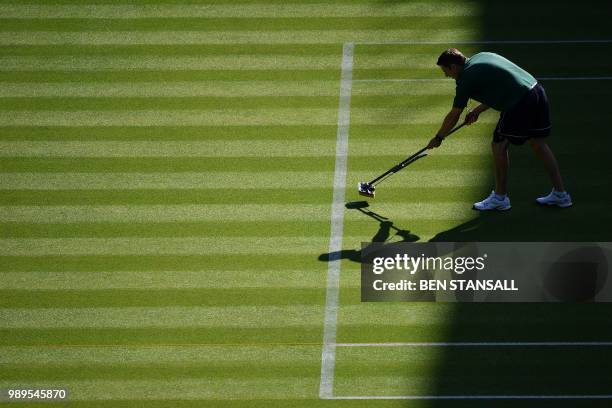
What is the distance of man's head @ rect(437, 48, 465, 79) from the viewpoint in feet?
32.0

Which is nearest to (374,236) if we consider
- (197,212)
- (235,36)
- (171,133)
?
(197,212)

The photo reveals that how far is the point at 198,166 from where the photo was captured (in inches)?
447

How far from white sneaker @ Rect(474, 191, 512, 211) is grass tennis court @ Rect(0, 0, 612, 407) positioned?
161mm

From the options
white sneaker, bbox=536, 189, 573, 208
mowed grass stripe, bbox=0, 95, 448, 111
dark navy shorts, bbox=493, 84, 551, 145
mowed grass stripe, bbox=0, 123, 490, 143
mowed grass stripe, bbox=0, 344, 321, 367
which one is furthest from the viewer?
mowed grass stripe, bbox=0, 95, 448, 111

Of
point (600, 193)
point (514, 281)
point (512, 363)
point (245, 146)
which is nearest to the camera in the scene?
point (512, 363)

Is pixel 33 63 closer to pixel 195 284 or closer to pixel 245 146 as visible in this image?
A: pixel 245 146

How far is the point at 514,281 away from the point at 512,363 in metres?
1.03

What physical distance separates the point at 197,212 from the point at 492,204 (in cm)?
291

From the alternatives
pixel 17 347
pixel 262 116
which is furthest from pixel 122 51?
pixel 17 347

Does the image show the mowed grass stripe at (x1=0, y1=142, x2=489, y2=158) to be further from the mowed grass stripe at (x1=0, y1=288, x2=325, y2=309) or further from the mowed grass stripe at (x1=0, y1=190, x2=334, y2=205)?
the mowed grass stripe at (x1=0, y1=288, x2=325, y2=309)

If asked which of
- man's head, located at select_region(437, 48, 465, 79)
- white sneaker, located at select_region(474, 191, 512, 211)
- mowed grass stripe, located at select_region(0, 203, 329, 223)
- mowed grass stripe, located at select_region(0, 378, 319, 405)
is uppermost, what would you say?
man's head, located at select_region(437, 48, 465, 79)

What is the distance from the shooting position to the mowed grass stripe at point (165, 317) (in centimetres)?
955

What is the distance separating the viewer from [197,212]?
10766mm

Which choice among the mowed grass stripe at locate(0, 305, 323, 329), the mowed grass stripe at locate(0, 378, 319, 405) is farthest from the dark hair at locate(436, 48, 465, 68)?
the mowed grass stripe at locate(0, 378, 319, 405)
